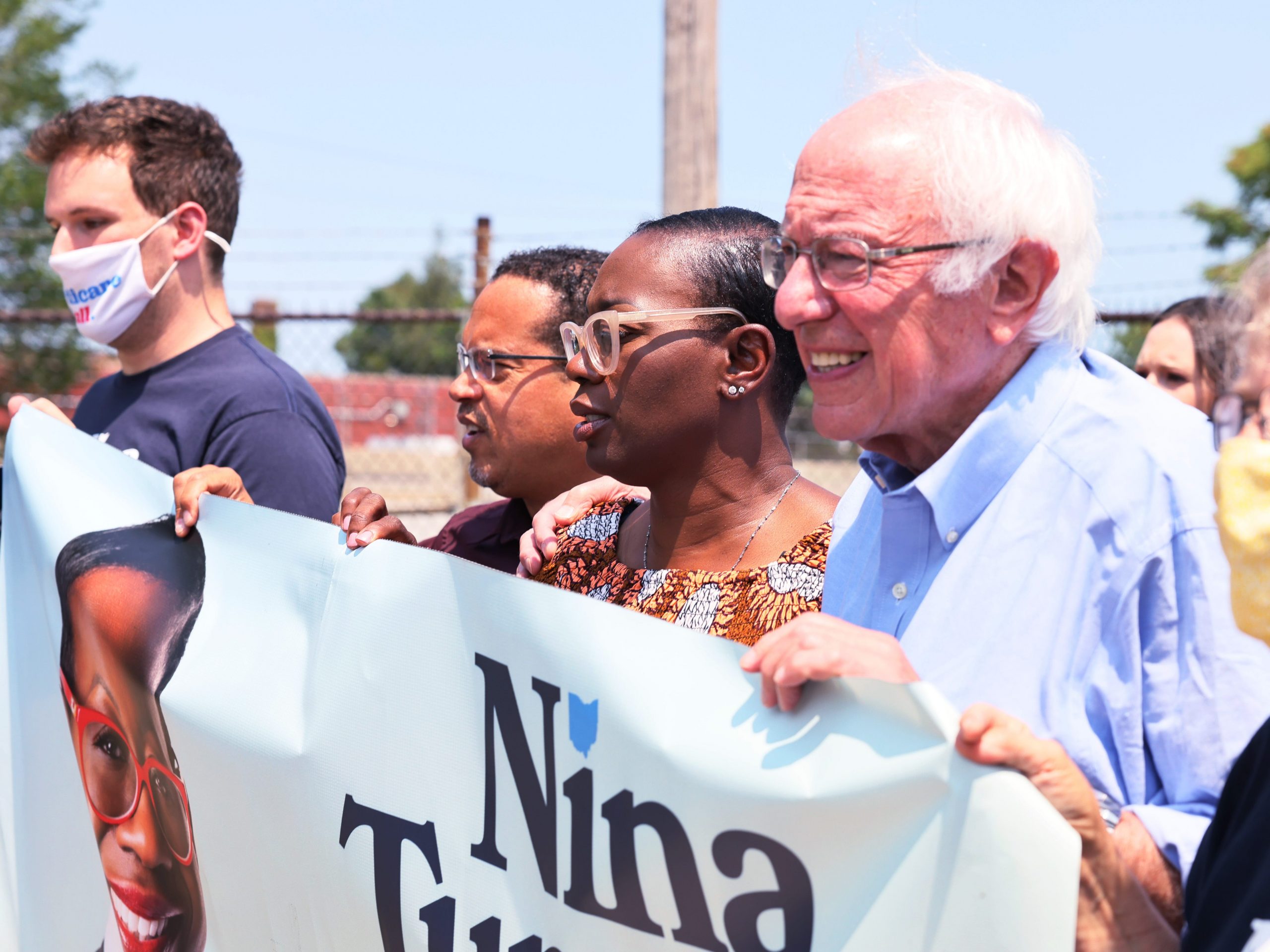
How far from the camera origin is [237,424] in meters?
3.07

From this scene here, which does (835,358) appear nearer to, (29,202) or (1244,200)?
(29,202)

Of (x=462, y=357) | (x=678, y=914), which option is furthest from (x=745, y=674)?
(x=462, y=357)

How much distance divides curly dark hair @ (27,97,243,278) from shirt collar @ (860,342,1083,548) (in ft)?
8.22

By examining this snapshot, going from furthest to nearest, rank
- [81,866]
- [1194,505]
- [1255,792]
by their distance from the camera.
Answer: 1. [81,866]
2. [1194,505]
3. [1255,792]

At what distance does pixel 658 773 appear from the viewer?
176 centimetres

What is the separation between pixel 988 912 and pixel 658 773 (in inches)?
19.6

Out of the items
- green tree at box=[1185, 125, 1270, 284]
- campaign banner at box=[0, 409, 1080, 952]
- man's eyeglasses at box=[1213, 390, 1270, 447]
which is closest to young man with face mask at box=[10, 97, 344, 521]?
campaign banner at box=[0, 409, 1080, 952]

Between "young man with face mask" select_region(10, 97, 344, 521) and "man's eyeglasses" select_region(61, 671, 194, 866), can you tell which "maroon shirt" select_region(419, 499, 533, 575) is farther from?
"man's eyeglasses" select_region(61, 671, 194, 866)

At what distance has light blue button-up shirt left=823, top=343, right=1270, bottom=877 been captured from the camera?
152 centimetres

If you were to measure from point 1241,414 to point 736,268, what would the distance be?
1160mm

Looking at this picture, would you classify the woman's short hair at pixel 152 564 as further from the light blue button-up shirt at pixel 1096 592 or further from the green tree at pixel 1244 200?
the green tree at pixel 1244 200

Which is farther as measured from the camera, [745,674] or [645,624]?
[645,624]

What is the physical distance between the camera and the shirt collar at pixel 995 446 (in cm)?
175

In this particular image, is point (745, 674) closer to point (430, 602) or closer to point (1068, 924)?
point (1068, 924)
